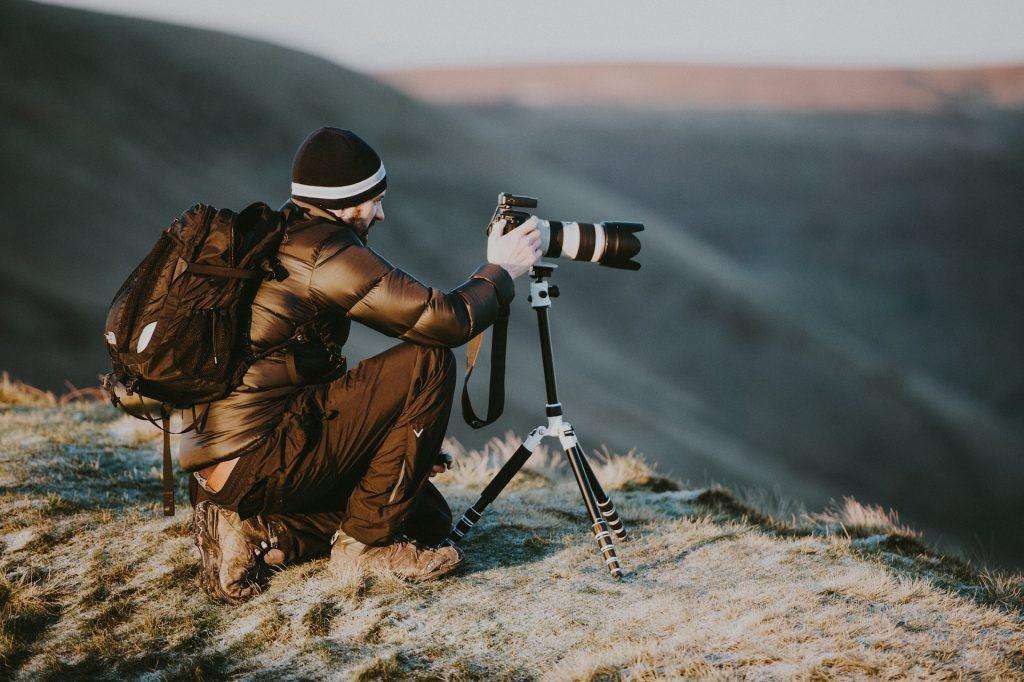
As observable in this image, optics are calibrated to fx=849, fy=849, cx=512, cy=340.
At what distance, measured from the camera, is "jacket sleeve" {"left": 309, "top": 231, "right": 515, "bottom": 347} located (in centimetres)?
306

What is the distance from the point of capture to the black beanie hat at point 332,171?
10.5 ft

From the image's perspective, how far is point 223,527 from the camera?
346 cm

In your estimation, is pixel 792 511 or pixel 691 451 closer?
pixel 792 511

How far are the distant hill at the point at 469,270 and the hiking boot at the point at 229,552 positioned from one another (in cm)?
1558

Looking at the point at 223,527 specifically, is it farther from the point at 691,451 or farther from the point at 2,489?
the point at 691,451

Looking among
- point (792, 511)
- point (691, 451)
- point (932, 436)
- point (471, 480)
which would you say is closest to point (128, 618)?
point (471, 480)

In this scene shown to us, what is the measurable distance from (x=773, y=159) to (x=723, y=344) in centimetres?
3037

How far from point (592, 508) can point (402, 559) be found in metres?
0.84

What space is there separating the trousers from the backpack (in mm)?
352

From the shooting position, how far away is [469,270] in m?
28.8

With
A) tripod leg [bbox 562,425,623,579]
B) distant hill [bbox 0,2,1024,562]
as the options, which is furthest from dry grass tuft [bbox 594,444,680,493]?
distant hill [bbox 0,2,1024,562]

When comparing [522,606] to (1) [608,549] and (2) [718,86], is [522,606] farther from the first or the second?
(2) [718,86]

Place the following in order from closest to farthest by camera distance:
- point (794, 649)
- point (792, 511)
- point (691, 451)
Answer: point (794, 649)
point (792, 511)
point (691, 451)

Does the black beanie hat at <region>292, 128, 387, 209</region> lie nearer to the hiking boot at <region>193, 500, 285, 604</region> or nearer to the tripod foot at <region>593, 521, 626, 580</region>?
the hiking boot at <region>193, 500, 285, 604</region>
